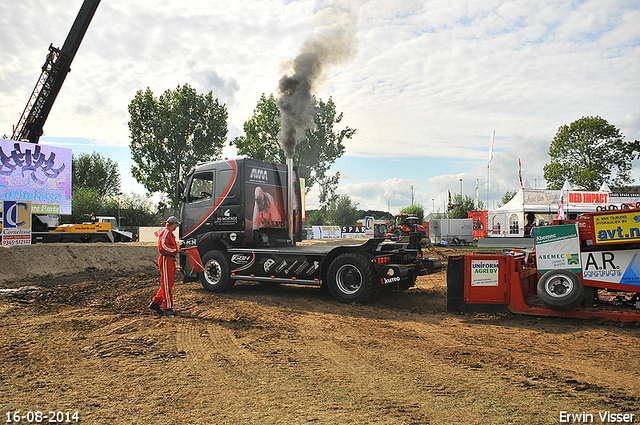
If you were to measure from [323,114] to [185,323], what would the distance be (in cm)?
3162

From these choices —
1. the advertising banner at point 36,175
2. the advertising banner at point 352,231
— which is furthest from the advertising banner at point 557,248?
the advertising banner at point 352,231

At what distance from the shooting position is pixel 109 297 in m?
9.77

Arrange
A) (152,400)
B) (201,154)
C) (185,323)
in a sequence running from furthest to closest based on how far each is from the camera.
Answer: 1. (201,154)
2. (185,323)
3. (152,400)

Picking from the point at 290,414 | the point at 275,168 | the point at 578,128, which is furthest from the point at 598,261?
the point at 578,128

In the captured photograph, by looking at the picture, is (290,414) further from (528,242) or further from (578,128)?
(578,128)

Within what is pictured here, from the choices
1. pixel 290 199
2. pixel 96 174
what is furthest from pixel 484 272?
pixel 96 174

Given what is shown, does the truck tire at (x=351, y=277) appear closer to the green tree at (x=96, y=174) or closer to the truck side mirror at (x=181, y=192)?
the truck side mirror at (x=181, y=192)

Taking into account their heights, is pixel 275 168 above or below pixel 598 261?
above

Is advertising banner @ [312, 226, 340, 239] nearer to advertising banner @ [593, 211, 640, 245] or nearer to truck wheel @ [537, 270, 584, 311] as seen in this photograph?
truck wheel @ [537, 270, 584, 311]

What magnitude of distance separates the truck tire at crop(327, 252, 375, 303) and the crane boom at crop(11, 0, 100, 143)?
2084cm

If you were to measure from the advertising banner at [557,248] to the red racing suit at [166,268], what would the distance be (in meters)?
6.21

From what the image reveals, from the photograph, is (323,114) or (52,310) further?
(323,114)

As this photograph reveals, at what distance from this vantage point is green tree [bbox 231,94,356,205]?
36938mm

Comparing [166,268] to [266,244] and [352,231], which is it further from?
[352,231]
